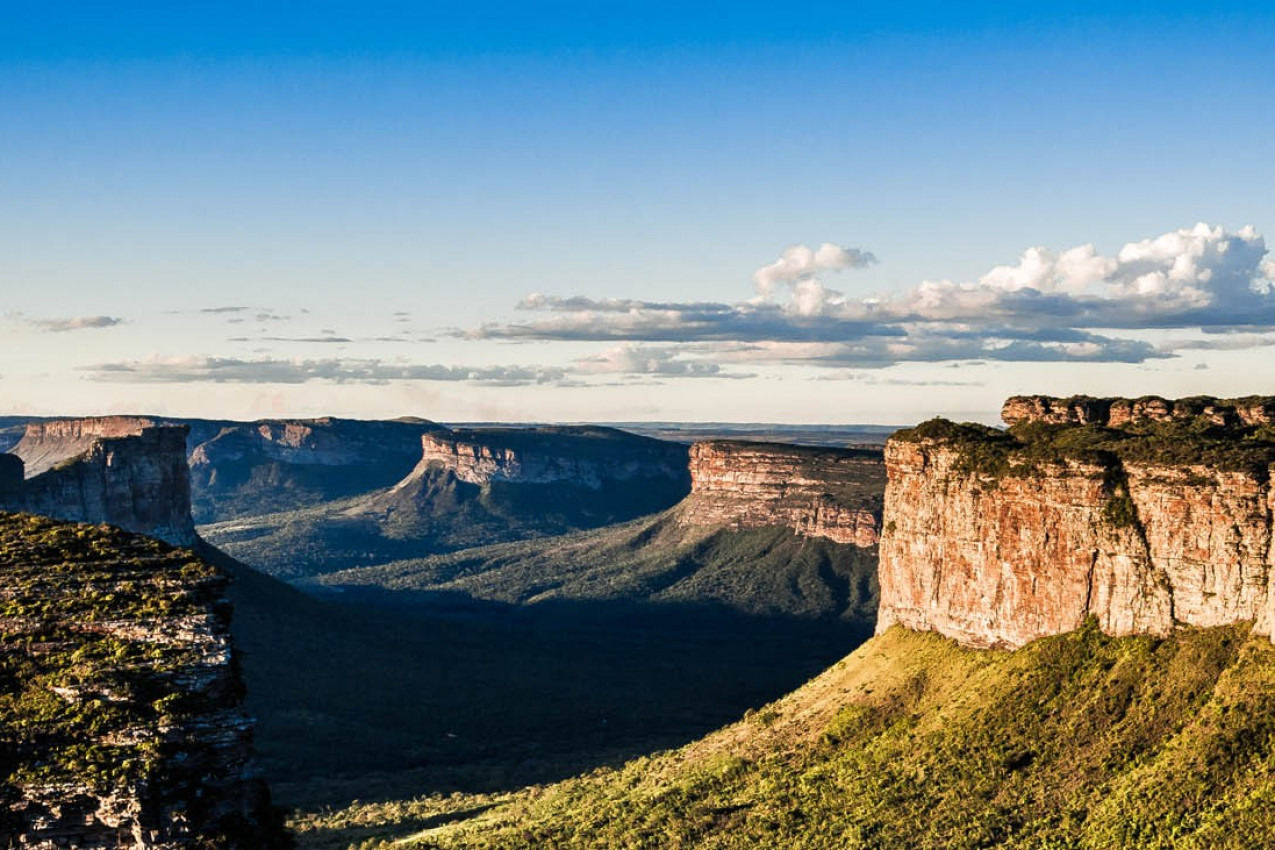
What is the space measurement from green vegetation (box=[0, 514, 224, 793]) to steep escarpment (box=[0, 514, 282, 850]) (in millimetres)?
32

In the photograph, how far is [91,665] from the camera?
3344 cm

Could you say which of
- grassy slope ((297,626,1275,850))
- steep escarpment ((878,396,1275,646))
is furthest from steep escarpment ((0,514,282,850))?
steep escarpment ((878,396,1275,646))

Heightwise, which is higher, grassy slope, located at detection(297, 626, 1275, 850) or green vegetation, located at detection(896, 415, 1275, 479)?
green vegetation, located at detection(896, 415, 1275, 479)

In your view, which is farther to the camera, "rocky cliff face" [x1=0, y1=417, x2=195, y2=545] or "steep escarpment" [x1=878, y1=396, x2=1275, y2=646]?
"rocky cliff face" [x1=0, y1=417, x2=195, y2=545]

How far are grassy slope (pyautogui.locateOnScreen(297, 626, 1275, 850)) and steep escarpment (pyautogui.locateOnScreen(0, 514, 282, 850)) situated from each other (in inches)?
1274

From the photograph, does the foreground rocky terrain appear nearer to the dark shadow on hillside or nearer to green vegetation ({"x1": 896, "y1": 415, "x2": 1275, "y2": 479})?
green vegetation ({"x1": 896, "y1": 415, "x2": 1275, "y2": 479})

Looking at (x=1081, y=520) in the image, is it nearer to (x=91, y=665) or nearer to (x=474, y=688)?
(x=91, y=665)

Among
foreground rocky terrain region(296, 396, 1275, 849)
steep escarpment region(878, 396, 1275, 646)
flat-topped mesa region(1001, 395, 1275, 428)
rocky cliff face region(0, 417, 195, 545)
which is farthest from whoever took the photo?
rocky cliff face region(0, 417, 195, 545)

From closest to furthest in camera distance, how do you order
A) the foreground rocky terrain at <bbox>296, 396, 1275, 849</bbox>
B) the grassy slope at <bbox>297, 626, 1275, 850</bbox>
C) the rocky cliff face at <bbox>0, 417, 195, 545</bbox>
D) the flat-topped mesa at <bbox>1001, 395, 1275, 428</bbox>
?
the grassy slope at <bbox>297, 626, 1275, 850</bbox> < the foreground rocky terrain at <bbox>296, 396, 1275, 849</bbox> < the flat-topped mesa at <bbox>1001, 395, 1275, 428</bbox> < the rocky cliff face at <bbox>0, 417, 195, 545</bbox>

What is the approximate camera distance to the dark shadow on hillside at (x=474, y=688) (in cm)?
10262

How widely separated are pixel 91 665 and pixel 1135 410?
55.5 meters

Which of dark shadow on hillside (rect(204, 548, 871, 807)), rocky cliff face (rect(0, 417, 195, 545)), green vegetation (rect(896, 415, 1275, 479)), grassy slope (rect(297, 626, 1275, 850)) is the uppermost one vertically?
green vegetation (rect(896, 415, 1275, 479))

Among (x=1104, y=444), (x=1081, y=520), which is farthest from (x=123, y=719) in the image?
(x=1104, y=444)

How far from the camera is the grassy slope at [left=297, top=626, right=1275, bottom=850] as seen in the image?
176 ft
